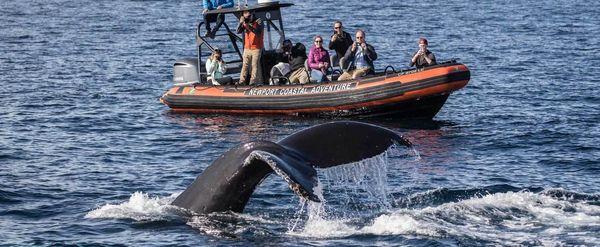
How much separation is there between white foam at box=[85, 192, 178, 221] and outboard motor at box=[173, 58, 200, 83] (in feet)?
39.3

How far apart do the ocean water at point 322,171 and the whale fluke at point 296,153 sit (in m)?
0.39

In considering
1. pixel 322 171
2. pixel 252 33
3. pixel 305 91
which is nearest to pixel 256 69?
pixel 252 33

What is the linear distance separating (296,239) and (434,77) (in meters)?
11.2

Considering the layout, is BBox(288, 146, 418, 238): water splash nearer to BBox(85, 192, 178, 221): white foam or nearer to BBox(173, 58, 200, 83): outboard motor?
BBox(85, 192, 178, 221): white foam

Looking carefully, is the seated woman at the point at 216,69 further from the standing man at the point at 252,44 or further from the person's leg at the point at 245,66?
the standing man at the point at 252,44

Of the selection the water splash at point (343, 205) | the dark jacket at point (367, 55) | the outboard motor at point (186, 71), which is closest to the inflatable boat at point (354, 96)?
the dark jacket at point (367, 55)

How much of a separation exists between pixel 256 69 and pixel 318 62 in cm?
158

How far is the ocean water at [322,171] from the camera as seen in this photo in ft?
49.1

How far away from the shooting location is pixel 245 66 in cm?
2769

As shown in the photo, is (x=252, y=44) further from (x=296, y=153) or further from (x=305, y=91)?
(x=296, y=153)

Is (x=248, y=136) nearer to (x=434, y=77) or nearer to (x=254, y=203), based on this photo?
(x=434, y=77)

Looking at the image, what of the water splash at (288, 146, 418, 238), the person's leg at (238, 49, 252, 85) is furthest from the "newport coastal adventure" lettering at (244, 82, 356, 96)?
the water splash at (288, 146, 418, 238)

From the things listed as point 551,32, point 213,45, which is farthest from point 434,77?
point 551,32

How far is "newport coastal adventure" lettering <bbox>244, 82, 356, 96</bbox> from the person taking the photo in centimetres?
2597
